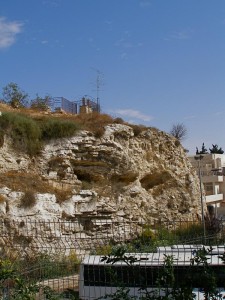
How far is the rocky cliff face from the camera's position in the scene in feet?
53.8

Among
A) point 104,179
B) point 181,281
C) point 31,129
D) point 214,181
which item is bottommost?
point 181,281

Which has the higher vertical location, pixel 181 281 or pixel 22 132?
pixel 22 132

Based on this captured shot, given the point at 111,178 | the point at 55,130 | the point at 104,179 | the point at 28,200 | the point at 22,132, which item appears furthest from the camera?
the point at 111,178

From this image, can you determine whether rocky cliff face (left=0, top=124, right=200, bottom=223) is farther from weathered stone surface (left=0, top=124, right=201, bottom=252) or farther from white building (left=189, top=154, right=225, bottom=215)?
white building (left=189, top=154, right=225, bottom=215)

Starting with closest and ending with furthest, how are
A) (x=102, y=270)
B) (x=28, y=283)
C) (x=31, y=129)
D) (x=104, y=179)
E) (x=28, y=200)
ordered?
(x=28, y=283), (x=102, y=270), (x=28, y=200), (x=31, y=129), (x=104, y=179)

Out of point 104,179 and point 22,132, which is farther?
point 104,179

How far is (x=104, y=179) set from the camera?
2009cm

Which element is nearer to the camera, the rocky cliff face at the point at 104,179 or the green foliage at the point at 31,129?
the rocky cliff face at the point at 104,179

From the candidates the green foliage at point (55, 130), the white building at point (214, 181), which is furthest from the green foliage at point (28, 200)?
the white building at point (214, 181)

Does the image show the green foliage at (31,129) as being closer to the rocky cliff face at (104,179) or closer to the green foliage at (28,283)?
the rocky cliff face at (104,179)

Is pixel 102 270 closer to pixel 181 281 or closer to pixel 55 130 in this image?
pixel 181 281

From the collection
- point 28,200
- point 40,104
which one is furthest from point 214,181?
point 28,200

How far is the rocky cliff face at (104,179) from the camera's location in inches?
646

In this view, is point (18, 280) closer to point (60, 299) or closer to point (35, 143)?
point (60, 299)
